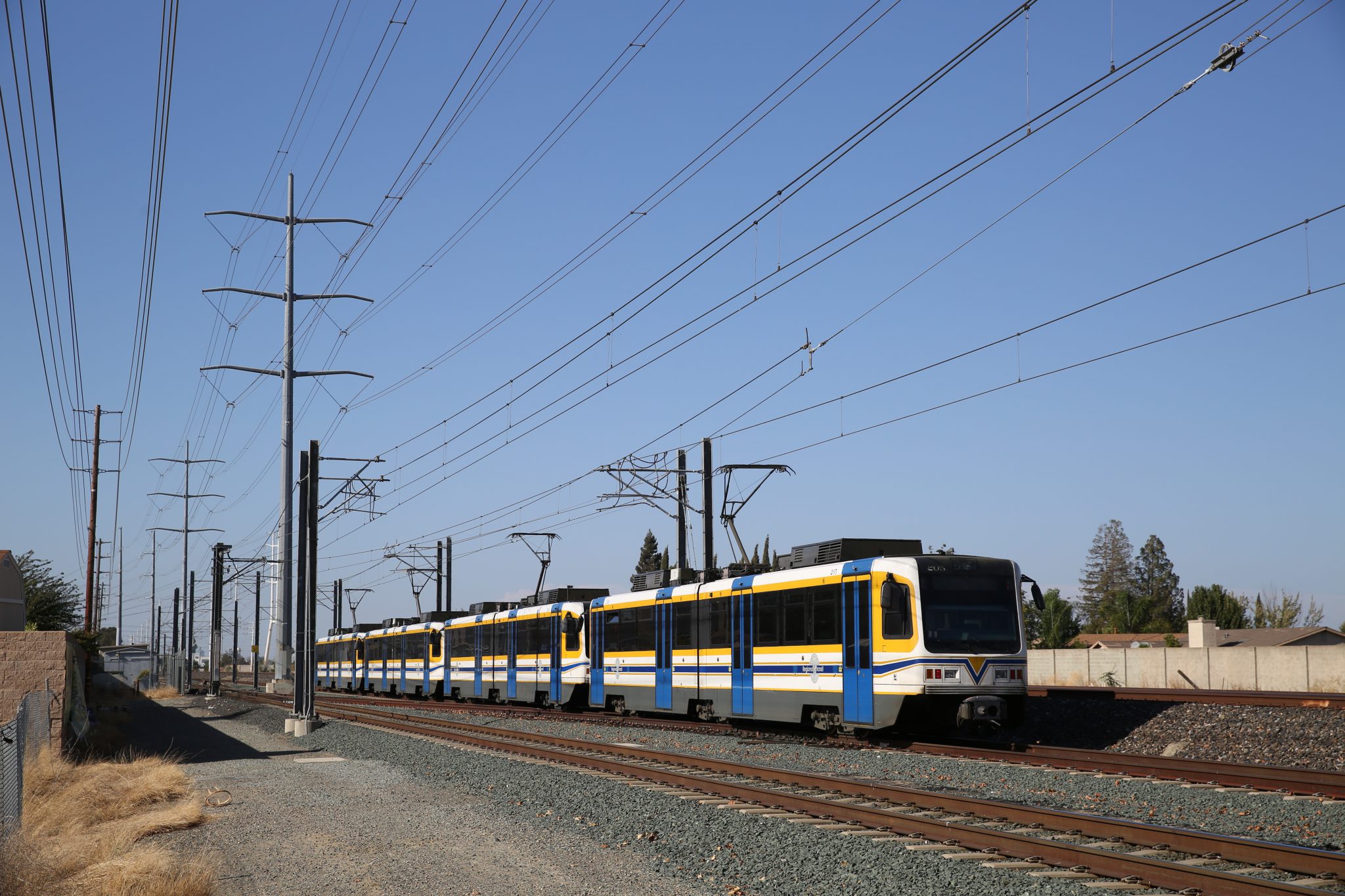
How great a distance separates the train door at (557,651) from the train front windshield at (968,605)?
16.0 metres

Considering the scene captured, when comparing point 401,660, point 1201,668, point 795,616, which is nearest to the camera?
point 795,616

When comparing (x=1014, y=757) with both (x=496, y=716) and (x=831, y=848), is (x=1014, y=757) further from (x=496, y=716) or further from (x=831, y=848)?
(x=496, y=716)

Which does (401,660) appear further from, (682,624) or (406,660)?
(682,624)

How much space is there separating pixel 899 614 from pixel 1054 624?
84.1 metres

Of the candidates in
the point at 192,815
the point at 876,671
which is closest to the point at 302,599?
the point at 876,671

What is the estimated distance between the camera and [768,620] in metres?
23.9

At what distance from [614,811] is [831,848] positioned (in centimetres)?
331

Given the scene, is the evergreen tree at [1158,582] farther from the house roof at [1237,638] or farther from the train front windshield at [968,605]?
the train front windshield at [968,605]

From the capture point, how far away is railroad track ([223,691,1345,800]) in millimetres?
14109

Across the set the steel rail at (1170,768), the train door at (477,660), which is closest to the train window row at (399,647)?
the train door at (477,660)

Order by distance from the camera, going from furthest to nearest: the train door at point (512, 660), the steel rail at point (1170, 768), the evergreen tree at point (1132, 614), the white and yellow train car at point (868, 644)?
1. the evergreen tree at point (1132, 614)
2. the train door at point (512, 660)
3. the white and yellow train car at point (868, 644)
4. the steel rail at point (1170, 768)

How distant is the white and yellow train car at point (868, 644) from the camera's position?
795 inches

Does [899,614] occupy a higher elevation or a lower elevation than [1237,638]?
higher

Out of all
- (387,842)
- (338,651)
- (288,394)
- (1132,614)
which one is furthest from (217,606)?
(1132,614)
